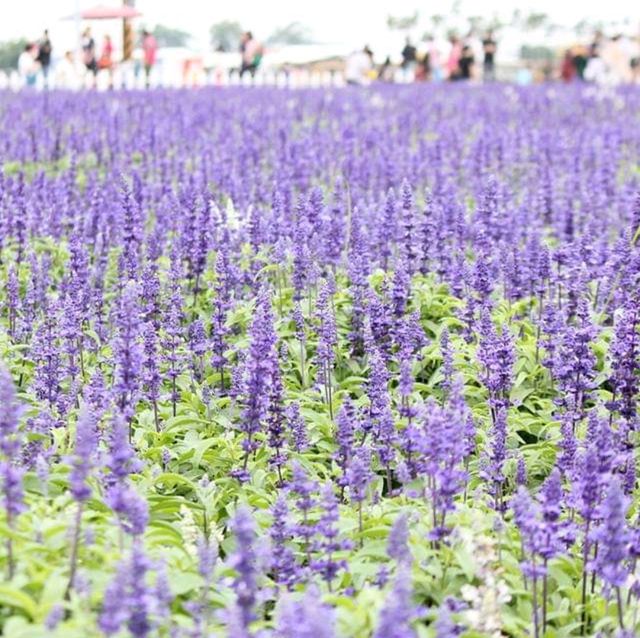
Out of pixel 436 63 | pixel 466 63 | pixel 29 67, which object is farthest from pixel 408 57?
pixel 29 67

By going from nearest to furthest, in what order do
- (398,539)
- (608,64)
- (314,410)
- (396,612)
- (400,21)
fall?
(396,612)
(398,539)
(314,410)
(608,64)
(400,21)

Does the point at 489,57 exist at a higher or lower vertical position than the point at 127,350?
higher

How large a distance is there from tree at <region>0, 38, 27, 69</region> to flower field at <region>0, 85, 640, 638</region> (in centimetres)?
5561

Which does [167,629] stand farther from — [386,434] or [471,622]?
[386,434]

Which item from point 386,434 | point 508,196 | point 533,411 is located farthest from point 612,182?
Answer: point 386,434

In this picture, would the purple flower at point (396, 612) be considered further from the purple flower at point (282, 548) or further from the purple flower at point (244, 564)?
the purple flower at point (282, 548)

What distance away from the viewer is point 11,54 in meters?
66.6

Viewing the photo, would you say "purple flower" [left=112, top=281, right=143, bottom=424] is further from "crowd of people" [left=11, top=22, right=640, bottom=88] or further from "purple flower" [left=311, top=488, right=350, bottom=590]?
"crowd of people" [left=11, top=22, right=640, bottom=88]

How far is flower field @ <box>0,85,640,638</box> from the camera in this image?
13.0ft

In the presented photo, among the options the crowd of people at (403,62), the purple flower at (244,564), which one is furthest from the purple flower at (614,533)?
the crowd of people at (403,62)

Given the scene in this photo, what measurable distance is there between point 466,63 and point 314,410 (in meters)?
34.6

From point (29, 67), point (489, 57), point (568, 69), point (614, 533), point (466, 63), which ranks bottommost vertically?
point (614, 533)

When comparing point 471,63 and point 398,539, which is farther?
point 471,63

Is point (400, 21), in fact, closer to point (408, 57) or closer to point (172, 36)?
point (172, 36)
